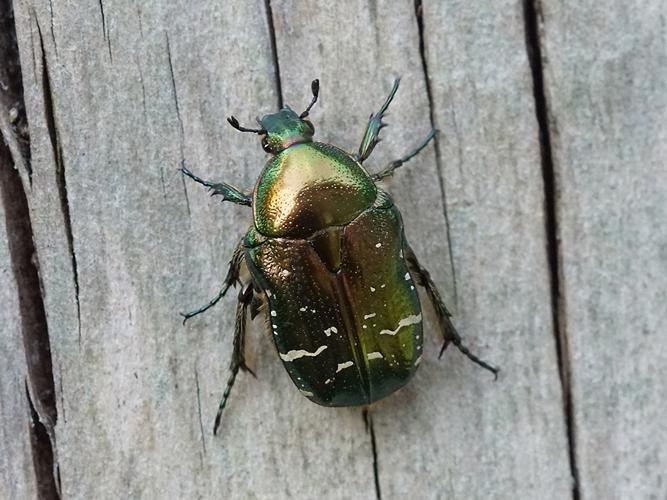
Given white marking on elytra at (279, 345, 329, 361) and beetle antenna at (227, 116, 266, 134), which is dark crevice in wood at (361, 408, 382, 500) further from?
beetle antenna at (227, 116, 266, 134)

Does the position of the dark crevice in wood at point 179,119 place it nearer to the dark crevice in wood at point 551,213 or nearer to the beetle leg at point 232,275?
the beetle leg at point 232,275

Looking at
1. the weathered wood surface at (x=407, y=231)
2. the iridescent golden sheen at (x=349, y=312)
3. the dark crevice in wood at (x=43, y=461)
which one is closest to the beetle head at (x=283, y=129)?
the weathered wood surface at (x=407, y=231)

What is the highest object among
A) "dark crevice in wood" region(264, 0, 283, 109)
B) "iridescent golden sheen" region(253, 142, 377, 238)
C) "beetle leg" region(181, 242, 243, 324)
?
"dark crevice in wood" region(264, 0, 283, 109)

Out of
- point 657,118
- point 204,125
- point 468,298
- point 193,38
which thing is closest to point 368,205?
point 468,298

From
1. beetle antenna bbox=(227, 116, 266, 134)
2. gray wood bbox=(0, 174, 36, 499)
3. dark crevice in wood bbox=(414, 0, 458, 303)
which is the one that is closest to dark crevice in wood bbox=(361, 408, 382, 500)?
dark crevice in wood bbox=(414, 0, 458, 303)

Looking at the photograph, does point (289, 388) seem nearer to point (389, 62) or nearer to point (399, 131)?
point (399, 131)

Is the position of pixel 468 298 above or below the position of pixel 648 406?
above
